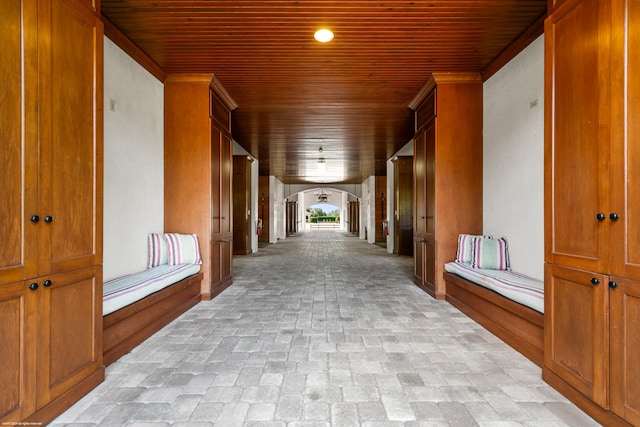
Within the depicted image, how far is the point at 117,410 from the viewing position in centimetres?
200

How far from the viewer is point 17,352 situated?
1716 mm

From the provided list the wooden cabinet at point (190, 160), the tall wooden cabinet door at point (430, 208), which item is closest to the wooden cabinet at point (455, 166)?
the tall wooden cabinet door at point (430, 208)

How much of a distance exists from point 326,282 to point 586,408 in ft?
13.8

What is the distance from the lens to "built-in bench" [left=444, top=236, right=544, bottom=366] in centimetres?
270

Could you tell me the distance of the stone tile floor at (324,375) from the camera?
1.94 m

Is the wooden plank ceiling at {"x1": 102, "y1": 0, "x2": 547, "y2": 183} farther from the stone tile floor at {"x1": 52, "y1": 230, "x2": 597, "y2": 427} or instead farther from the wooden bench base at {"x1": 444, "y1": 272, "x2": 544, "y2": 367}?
the stone tile floor at {"x1": 52, "y1": 230, "x2": 597, "y2": 427}

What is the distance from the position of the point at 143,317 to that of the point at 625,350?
360 cm

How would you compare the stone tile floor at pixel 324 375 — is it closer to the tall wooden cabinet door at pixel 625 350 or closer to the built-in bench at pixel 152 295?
the built-in bench at pixel 152 295

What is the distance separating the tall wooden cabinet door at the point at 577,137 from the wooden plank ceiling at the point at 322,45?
3.60 ft

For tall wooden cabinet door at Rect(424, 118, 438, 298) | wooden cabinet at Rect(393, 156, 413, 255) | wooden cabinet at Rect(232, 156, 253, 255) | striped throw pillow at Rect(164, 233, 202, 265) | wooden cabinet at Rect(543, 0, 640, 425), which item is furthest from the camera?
wooden cabinet at Rect(232, 156, 253, 255)

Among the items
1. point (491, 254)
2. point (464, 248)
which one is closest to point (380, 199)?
point (464, 248)

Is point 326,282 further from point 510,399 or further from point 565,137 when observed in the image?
point 565,137

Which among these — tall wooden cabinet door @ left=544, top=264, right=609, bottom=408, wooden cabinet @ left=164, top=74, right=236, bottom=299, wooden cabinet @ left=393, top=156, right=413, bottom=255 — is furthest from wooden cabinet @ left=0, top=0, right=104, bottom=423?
wooden cabinet @ left=393, top=156, right=413, bottom=255

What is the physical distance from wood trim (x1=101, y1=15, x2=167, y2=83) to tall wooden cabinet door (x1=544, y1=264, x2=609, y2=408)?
14.7ft
